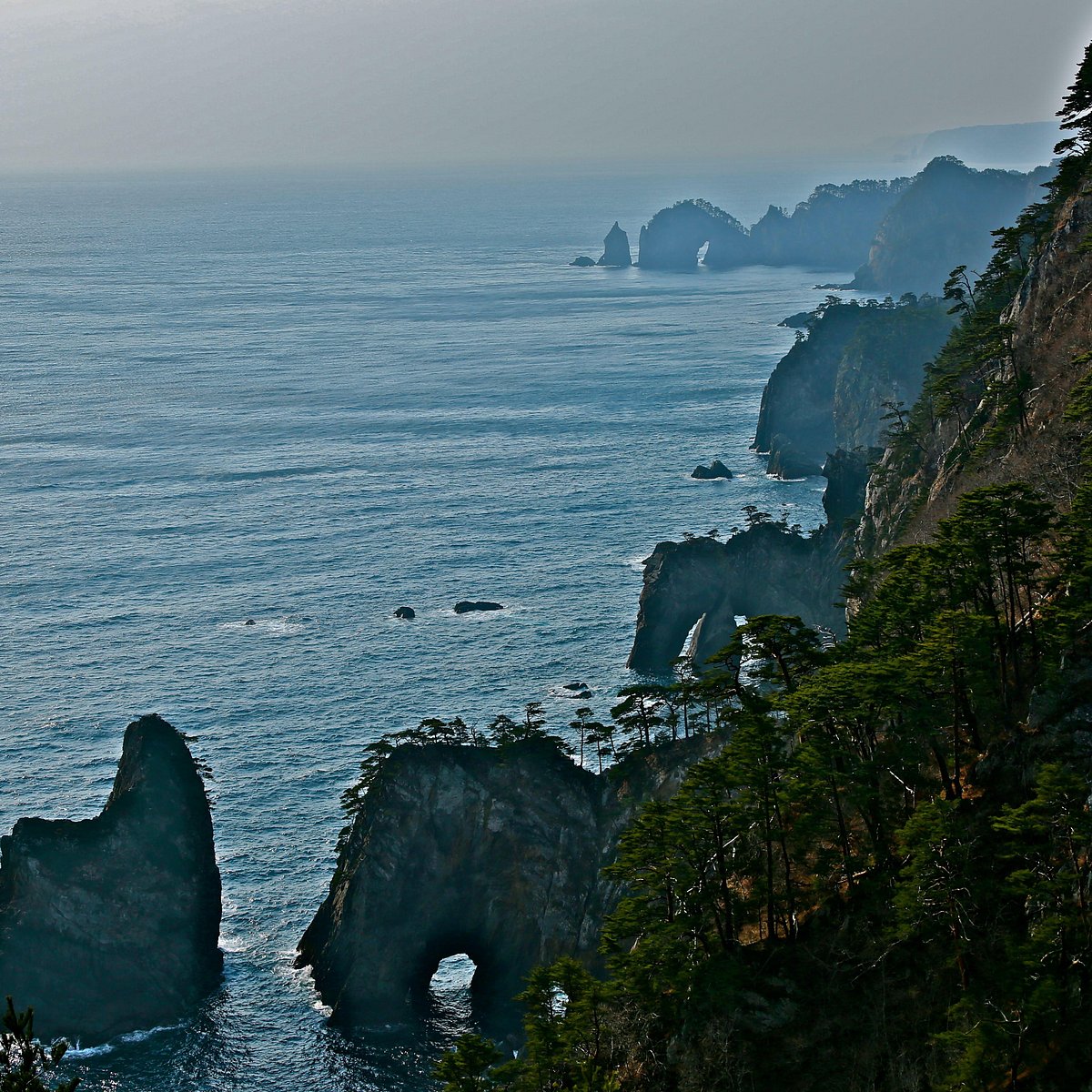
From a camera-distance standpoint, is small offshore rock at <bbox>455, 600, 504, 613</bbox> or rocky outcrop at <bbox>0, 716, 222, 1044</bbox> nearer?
rocky outcrop at <bbox>0, 716, 222, 1044</bbox>

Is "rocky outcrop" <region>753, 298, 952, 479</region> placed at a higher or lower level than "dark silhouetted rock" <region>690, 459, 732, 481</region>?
higher

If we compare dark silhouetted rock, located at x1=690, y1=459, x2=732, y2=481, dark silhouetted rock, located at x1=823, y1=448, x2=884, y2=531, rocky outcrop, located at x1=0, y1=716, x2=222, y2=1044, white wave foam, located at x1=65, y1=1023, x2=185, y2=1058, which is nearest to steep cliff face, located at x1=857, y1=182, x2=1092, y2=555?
dark silhouetted rock, located at x1=823, y1=448, x2=884, y2=531

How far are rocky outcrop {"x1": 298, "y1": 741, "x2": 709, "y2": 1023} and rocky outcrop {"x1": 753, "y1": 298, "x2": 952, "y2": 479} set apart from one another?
87084 millimetres

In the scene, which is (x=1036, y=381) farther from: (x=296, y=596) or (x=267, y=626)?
(x=296, y=596)

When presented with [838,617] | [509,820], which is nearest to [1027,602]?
[509,820]


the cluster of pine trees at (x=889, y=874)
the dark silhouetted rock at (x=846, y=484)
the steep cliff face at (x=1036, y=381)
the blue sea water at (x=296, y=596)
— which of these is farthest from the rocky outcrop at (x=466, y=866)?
the dark silhouetted rock at (x=846, y=484)

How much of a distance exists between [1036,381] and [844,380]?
87.5 metres

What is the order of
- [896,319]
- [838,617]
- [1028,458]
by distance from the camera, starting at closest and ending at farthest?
[1028,458]
[838,617]
[896,319]

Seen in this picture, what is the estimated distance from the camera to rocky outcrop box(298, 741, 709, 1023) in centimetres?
6975

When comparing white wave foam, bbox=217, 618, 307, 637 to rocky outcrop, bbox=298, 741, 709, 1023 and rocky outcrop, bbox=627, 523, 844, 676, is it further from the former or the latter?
rocky outcrop, bbox=298, 741, 709, 1023

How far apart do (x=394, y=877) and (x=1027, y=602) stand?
37.3m

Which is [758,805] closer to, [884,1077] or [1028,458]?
[884,1077]

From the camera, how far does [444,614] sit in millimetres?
112125

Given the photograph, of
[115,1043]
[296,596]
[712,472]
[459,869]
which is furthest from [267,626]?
[712,472]
